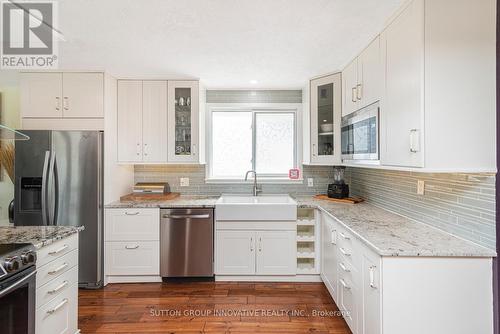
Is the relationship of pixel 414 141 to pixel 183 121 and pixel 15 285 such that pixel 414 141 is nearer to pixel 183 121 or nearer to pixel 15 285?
pixel 15 285

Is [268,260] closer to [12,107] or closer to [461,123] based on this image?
[461,123]

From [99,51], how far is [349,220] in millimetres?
2545

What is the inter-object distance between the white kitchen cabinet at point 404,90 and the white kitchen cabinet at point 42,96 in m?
3.09

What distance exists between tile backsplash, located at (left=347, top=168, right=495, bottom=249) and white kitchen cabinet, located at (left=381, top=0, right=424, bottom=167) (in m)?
0.38

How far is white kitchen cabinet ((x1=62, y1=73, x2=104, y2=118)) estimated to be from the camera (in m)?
2.98

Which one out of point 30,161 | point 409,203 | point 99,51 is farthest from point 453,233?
point 30,161

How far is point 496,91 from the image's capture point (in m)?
1.52

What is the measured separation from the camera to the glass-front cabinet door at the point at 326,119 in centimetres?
309

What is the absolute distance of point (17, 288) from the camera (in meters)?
1.42

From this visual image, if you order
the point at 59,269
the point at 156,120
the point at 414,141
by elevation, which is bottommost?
the point at 59,269

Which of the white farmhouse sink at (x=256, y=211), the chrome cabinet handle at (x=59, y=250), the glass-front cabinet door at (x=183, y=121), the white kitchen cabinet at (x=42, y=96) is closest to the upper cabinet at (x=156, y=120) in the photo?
the glass-front cabinet door at (x=183, y=121)

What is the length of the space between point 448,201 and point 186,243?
7.76ft

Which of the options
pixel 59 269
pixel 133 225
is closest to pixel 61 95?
pixel 133 225

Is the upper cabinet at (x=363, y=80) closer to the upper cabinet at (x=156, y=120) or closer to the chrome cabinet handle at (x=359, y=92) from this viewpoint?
the chrome cabinet handle at (x=359, y=92)
